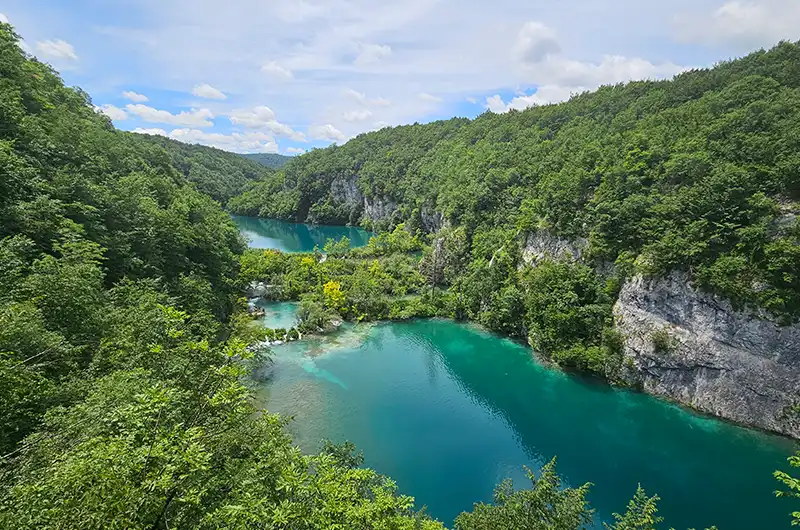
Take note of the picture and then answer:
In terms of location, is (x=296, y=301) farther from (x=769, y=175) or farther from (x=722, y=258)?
(x=769, y=175)

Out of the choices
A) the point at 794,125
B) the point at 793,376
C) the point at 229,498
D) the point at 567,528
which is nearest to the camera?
the point at 229,498

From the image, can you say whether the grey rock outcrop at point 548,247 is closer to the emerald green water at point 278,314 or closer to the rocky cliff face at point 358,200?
the emerald green water at point 278,314

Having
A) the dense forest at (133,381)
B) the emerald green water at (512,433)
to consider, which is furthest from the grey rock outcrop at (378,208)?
the emerald green water at (512,433)

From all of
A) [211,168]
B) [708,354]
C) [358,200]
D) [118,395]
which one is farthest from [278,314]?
[211,168]

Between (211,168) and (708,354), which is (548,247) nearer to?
(708,354)

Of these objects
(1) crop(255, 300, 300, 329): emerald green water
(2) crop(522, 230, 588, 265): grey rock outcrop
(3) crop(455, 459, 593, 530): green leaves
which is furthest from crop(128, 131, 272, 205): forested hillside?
(3) crop(455, 459, 593, 530): green leaves

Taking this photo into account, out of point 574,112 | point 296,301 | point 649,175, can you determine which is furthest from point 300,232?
point 649,175

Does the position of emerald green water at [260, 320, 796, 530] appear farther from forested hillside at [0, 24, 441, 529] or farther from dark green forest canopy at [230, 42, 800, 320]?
dark green forest canopy at [230, 42, 800, 320]
